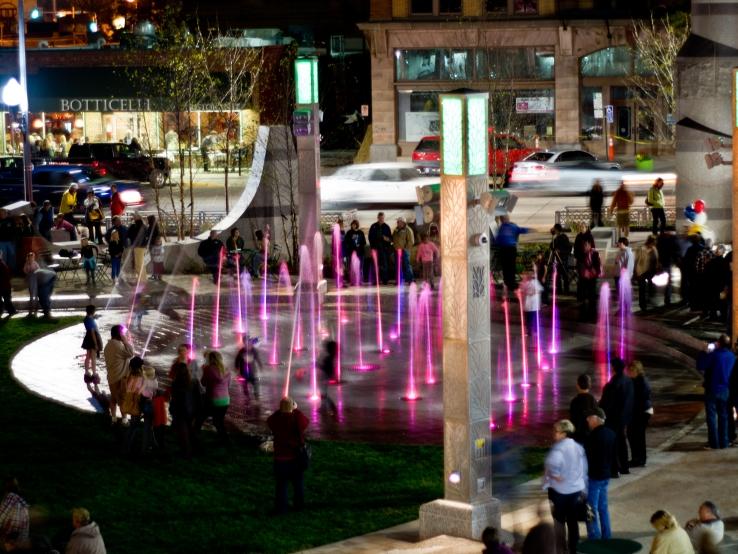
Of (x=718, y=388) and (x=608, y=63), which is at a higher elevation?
(x=608, y=63)

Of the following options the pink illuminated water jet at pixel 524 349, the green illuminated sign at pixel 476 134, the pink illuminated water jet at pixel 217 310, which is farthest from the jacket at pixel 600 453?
the pink illuminated water jet at pixel 217 310

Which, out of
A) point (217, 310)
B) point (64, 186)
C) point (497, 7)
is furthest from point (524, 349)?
point (497, 7)

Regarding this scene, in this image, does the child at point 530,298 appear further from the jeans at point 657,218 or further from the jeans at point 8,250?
the jeans at point 8,250

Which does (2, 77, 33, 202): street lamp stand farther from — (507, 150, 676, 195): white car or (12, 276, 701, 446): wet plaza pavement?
(507, 150, 676, 195): white car

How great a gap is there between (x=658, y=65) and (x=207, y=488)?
40151mm

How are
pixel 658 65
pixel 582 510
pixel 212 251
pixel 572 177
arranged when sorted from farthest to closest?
pixel 658 65 < pixel 572 177 < pixel 212 251 < pixel 582 510

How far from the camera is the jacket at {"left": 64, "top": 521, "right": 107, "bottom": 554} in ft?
43.3

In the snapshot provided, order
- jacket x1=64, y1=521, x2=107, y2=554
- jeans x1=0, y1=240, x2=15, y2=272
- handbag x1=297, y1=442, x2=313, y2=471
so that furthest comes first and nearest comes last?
jeans x1=0, y1=240, x2=15, y2=272, handbag x1=297, y1=442, x2=313, y2=471, jacket x1=64, y1=521, x2=107, y2=554

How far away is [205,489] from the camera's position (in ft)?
57.4

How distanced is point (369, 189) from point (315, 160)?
14.3m

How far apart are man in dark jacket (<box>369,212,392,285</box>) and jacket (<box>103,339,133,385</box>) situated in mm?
12470

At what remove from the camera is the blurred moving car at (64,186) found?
46688 mm

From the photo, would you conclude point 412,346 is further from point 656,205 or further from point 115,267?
point 656,205

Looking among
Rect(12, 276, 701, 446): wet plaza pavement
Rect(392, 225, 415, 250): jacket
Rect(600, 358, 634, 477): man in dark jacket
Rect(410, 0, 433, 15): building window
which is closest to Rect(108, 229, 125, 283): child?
Rect(12, 276, 701, 446): wet plaza pavement
